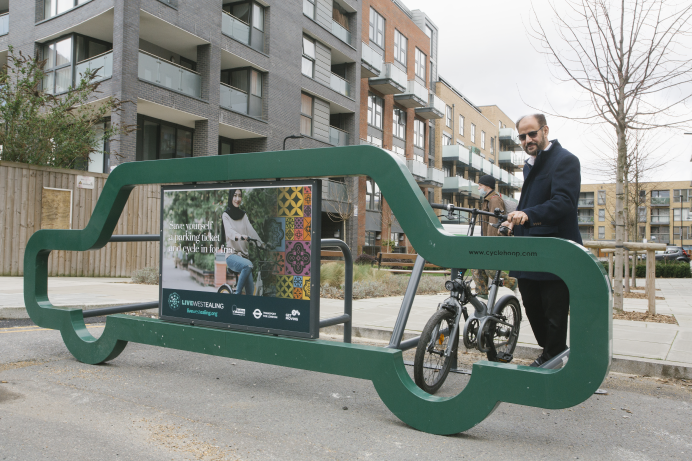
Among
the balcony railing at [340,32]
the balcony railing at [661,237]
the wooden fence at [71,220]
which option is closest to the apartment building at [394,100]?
the balcony railing at [340,32]

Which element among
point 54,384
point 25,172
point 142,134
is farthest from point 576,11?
point 142,134

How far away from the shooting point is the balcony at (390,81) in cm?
3341

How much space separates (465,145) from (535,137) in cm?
5051

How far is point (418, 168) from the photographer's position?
38.1 meters

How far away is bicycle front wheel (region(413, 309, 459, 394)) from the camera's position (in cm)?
361

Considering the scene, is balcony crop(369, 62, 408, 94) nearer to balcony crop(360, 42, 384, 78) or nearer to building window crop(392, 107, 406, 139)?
balcony crop(360, 42, 384, 78)

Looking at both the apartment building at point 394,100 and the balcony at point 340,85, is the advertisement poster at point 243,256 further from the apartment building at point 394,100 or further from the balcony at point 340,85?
the apartment building at point 394,100

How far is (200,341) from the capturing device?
3.89m

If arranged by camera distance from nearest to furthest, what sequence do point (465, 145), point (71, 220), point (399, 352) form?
point (399, 352)
point (71, 220)
point (465, 145)

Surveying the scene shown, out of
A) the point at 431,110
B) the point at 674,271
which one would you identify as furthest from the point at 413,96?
the point at 674,271

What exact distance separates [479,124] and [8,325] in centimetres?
5543

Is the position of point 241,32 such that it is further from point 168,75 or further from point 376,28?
point 376,28

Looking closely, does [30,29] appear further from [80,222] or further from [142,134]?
[80,222]

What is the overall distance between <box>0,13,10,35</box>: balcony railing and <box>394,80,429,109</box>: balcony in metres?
22.6
